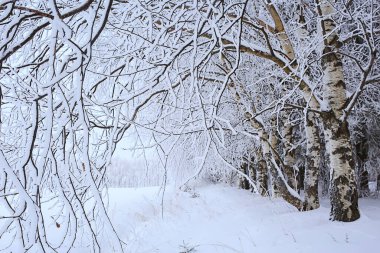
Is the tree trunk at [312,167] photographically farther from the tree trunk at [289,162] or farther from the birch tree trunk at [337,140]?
the birch tree trunk at [337,140]

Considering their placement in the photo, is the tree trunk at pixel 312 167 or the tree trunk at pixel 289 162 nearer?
the tree trunk at pixel 312 167

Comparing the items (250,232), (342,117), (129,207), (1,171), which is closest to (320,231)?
(250,232)

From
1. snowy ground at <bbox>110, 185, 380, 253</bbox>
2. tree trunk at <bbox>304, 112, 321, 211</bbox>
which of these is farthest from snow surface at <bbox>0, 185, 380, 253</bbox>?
tree trunk at <bbox>304, 112, 321, 211</bbox>

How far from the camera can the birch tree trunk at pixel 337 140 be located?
4742 millimetres

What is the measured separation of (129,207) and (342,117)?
999cm

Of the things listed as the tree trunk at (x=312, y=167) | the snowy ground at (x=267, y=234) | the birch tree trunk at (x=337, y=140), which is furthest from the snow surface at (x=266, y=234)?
the tree trunk at (x=312, y=167)

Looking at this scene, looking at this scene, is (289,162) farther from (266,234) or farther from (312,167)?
(266,234)

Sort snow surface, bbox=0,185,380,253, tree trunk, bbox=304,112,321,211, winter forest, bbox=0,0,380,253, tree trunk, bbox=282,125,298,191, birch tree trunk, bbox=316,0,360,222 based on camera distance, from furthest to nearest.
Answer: tree trunk, bbox=282,125,298,191 → tree trunk, bbox=304,112,321,211 → birch tree trunk, bbox=316,0,360,222 → snow surface, bbox=0,185,380,253 → winter forest, bbox=0,0,380,253

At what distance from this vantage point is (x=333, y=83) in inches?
199

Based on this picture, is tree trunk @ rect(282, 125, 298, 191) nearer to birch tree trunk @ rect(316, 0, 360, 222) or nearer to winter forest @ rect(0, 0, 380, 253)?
winter forest @ rect(0, 0, 380, 253)

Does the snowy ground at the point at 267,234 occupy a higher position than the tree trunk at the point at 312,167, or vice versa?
the tree trunk at the point at 312,167

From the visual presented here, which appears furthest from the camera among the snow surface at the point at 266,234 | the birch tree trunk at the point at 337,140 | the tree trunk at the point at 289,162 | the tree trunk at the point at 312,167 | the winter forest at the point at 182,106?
the tree trunk at the point at 289,162

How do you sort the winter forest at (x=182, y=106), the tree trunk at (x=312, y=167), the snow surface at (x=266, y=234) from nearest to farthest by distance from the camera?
the winter forest at (x=182, y=106) → the snow surface at (x=266, y=234) → the tree trunk at (x=312, y=167)

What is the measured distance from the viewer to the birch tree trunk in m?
4.74
